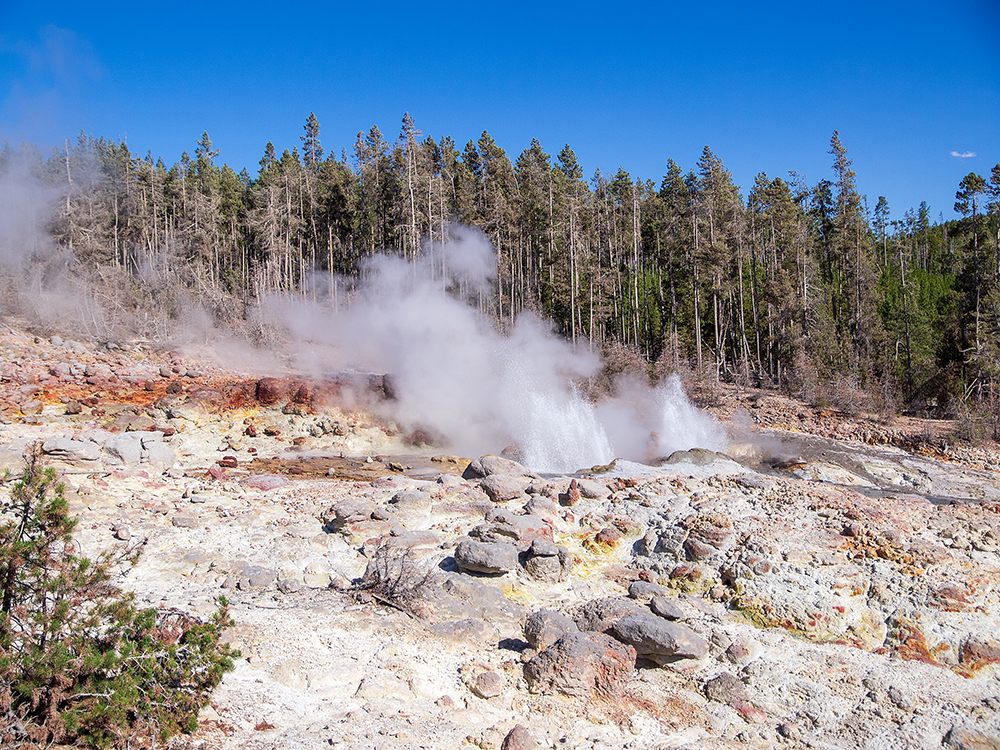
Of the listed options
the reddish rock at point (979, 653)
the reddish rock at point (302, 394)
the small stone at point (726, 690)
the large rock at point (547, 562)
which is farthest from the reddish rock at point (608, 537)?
the reddish rock at point (302, 394)

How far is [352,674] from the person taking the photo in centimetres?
528

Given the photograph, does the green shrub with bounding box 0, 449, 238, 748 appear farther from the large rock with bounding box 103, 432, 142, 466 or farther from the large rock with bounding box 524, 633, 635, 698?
the large rock with bounding box 103, 432, 142, 466

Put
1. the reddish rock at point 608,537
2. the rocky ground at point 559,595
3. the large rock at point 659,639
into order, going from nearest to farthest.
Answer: the rocky ground at point 559,595, the large rock at point 659,639, the reddish rock at point 608,537

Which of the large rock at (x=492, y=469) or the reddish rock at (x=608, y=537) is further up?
the large rock at (x=492, y=469)

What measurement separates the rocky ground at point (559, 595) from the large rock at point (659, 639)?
0.06 feet

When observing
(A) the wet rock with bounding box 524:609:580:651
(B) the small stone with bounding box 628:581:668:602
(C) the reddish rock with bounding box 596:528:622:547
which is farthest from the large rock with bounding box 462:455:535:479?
(A) the wet rock with bounding box 524:609:580:651

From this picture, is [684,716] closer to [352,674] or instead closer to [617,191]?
[352,674]

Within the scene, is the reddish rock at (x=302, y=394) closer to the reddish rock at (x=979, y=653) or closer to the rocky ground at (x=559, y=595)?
the rocky ground at (x=559, y=595)

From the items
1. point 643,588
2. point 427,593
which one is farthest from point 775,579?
point 427,593

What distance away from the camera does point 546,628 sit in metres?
6.04

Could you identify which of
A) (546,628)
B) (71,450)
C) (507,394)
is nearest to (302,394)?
(507,394)

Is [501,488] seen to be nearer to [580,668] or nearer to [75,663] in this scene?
[580,668]

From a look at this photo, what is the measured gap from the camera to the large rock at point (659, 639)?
5879mm

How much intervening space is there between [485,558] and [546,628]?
1.52 meters
